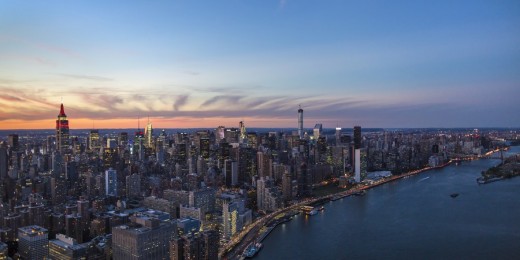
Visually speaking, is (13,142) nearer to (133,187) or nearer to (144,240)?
(133,187)

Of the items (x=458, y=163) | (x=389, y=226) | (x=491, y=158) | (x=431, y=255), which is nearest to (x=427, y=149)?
(x=458, y=163)

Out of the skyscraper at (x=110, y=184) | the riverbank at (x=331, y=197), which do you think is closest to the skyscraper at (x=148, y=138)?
the skyscraper at (x=110, y=184)

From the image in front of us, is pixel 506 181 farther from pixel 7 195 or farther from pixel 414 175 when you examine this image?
pixel 7 195

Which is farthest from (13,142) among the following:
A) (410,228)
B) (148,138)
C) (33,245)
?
(410,228)

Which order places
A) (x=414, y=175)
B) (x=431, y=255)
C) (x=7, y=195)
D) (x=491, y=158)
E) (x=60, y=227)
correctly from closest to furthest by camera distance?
(x=431, y=255) < (x=60, y=227) < (x=7, y=195) < (x=414, y=175) < (x=491, y=158)

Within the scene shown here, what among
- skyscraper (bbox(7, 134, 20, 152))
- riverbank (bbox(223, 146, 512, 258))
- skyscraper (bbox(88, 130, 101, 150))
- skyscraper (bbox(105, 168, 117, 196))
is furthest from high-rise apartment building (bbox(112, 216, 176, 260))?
skyscraper (bbox(88, 130, 101, 150))

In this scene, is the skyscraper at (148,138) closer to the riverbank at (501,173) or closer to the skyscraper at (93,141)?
the skyscraper at (93,141)
